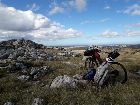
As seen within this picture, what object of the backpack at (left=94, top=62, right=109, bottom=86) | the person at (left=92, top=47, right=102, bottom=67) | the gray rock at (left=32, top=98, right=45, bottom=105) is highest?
the person at (left=92, top=47, right=102, bottom=67)

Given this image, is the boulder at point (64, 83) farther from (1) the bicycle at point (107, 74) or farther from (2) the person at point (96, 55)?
(2) the person at point (96, 55)

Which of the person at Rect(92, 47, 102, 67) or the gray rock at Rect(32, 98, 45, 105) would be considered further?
the person at Rect(92, 47, 102, 67)

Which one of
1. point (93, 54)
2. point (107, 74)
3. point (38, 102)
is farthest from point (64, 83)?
point (93, 54)

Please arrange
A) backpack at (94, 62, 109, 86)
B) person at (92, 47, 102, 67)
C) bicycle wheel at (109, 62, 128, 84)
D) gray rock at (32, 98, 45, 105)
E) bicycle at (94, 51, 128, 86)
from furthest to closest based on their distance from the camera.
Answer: person at (92, 47, 102, 67) → bicycle wheel at (109, 62, 128, 84) → bicycle at (94, 51, 128, 86) → backpack at (94, 62, 109, 86) → gray rock at (32, 98, 45, 105)

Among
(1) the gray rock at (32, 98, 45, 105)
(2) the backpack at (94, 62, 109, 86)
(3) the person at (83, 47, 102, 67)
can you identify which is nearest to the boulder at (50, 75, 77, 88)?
(2) the backpack at (94, 62, 109, 86)

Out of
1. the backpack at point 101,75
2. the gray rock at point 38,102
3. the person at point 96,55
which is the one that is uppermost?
the person at point 96,55

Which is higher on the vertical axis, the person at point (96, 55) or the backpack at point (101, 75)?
the person at point (96, 55)

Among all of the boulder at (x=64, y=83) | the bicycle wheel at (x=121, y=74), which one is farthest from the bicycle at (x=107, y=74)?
the boulder at (x=64, y=83)

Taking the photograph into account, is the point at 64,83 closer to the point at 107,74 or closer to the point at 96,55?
the point at 107,74

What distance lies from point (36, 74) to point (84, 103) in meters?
12.5

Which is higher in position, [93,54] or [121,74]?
[93,54]

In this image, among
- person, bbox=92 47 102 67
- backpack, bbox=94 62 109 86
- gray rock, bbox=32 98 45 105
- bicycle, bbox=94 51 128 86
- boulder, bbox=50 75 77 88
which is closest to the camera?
gray rock, bbox=32 98 45 105

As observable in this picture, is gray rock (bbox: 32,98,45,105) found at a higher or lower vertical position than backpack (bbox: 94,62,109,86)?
lower

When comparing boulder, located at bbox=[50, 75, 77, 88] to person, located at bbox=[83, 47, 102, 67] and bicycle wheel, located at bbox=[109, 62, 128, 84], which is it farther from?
person, located at bbox=[83, 47, 102, 67]
